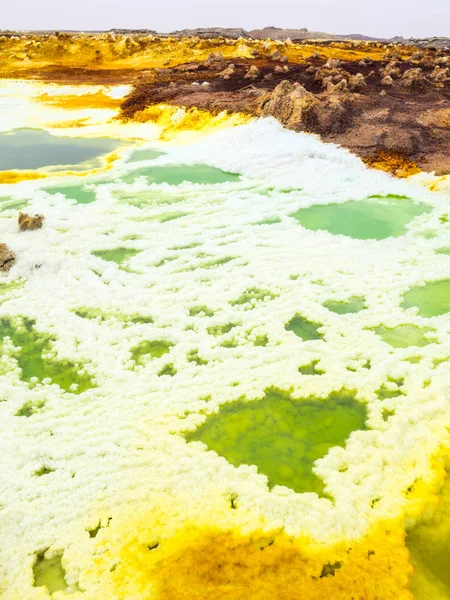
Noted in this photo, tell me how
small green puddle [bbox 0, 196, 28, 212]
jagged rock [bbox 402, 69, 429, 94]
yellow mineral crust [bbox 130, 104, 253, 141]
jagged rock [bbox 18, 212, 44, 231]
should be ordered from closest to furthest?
jagged rock [bbox 18, 212, 44, 231] < small green puddle [bbox 0, 196, 28, 212] < yellow mineral crust [bbox 130, 104, 253, 141] < jagged rock [bbox 402, 69, 429, 94]

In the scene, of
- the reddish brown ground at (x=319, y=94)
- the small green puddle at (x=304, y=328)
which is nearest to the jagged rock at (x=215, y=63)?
the reddish brown ground at (x=319, y=94)

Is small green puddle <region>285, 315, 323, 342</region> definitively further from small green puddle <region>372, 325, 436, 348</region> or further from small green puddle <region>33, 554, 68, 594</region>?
small green puddle <region>33, 554, 68, 594</region>

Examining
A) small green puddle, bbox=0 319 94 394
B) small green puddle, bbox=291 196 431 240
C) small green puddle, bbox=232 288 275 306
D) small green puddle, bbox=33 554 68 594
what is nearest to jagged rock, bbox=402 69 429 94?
small green puddle, bbox=291 196 431 240

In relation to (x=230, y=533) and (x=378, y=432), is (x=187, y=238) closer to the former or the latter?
(x=378, y=432)

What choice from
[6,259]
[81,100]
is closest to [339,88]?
[81,100]

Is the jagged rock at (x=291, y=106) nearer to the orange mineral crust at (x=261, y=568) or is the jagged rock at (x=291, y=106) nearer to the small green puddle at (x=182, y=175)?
the small green puddle at (x=182, y=175)

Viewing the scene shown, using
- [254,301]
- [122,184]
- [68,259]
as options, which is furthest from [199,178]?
[254,301]
